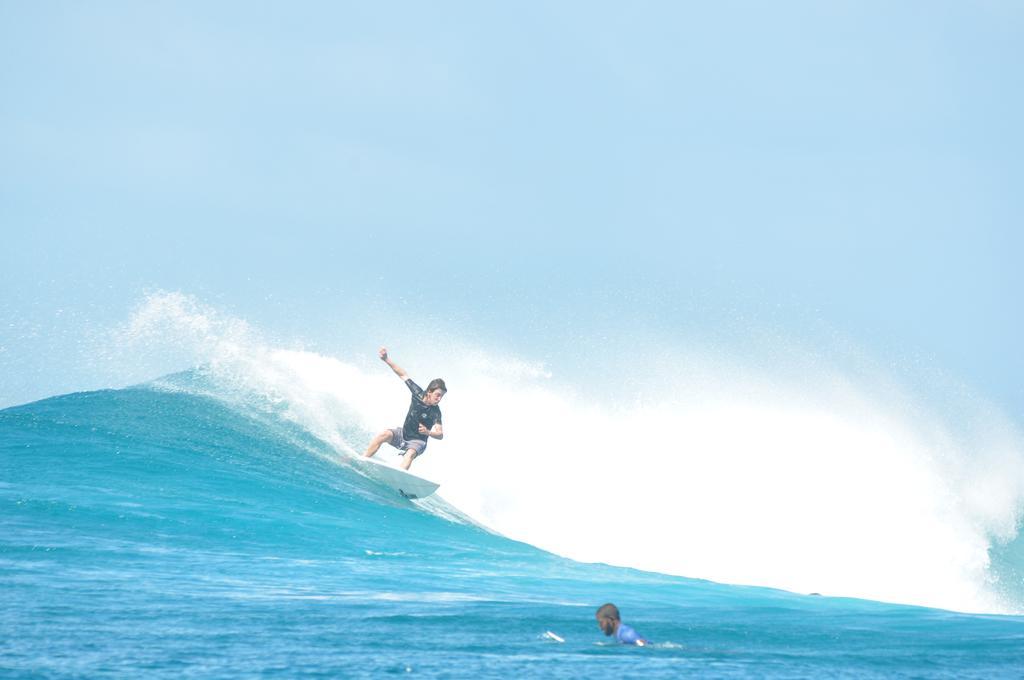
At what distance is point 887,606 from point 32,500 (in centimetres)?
952

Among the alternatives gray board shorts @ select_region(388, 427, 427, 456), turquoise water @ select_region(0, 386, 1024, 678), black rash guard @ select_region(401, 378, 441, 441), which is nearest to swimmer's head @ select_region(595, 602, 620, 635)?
turquoise water @ select_region(0, 386, 1024, 678)

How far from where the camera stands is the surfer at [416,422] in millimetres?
14750

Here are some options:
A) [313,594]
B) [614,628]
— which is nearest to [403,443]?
[313,594]

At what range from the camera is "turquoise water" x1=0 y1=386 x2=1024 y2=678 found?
7066mm

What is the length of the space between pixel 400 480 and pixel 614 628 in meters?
8.05

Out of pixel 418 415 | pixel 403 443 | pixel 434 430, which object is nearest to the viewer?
pixel 434 430

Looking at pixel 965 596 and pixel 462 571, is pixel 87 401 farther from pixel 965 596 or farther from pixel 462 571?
pixel 965 596

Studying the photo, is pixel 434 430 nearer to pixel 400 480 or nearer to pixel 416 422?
pixel 416 422

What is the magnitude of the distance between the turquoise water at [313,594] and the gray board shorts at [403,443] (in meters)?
0.83

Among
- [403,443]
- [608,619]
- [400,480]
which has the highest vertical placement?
[403,443]

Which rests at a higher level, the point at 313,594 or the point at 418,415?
the point at 418,415

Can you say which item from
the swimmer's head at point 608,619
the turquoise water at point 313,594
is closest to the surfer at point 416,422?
the turquoise water at point 313,594

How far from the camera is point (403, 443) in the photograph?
15.4 meters

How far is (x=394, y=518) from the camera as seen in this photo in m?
14.8
